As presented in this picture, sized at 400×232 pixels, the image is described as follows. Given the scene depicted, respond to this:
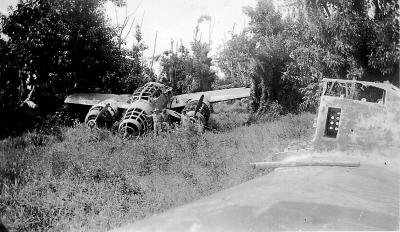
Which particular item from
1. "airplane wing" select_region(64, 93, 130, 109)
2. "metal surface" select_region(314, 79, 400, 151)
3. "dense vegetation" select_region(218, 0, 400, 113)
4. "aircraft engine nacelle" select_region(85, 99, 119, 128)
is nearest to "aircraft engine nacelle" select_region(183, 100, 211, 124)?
"airplane wing" select_region(64, 93, 130, 109)

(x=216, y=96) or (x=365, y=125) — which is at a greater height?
(x=216, y=96)

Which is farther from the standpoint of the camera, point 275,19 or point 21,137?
point 275,19

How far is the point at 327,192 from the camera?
288cm

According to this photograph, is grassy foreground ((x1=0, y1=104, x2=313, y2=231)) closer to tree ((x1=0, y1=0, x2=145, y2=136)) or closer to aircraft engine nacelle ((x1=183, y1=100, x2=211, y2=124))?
aircraft engine nacelle ((x1=183, y1=100, x2=211, y2=124))

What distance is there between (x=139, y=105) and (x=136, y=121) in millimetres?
1130

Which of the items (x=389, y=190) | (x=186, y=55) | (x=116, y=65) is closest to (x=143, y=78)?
(x=116, y=65)

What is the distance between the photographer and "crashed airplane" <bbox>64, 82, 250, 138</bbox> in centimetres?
1317

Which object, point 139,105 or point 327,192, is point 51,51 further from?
point 327,192

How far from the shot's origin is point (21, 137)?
1275 cm

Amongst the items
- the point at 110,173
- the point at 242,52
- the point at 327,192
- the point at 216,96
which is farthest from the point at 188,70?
the point at 327,192

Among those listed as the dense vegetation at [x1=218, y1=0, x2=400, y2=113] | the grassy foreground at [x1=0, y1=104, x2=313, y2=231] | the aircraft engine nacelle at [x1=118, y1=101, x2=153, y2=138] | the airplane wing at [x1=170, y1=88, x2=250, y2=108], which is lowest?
the grassy foreground at [x1=0, y1=104, x2=313, y2=231]

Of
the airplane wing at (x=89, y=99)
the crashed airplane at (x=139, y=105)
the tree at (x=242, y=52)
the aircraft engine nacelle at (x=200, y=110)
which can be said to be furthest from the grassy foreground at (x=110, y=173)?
the tree at (x=242, y=52)

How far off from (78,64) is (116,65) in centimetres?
242

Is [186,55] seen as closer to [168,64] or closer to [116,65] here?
[168,64]
